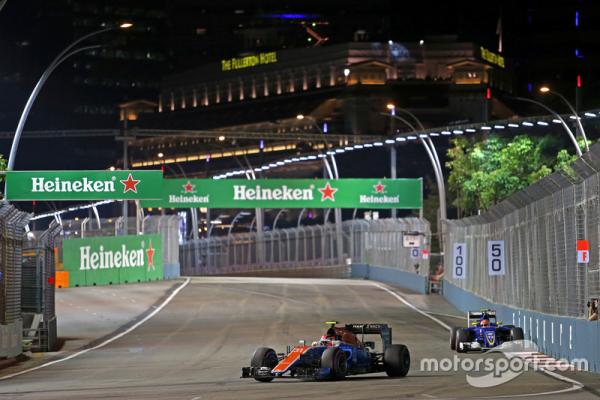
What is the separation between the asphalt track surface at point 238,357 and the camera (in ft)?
61.9

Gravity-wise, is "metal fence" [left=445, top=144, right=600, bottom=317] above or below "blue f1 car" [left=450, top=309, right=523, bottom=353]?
above

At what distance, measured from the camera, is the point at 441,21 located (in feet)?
600

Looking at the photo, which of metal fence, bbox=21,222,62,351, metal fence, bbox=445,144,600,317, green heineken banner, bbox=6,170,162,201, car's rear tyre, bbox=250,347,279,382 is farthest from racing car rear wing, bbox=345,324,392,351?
green heineken banner, bbox=6,170,162,201

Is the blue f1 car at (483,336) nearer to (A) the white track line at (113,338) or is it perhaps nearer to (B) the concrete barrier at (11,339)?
(A) the white track line at (113,338)

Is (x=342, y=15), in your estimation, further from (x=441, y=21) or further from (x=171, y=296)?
(x=171, y=296)

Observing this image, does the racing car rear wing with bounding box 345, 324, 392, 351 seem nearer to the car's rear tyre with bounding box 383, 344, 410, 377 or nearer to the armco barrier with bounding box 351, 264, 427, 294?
the car's rear tyre with bounding box 383, 344, 410, 377

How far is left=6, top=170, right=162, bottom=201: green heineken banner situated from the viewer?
44781 millimetres

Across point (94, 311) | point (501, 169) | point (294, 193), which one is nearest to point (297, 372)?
point (94, 311)

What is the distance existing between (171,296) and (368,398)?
39138 mm

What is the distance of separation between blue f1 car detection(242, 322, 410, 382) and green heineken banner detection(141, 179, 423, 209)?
38.4 meters

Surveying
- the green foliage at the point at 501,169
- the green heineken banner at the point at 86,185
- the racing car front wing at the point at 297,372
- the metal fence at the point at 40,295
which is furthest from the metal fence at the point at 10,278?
the green foliage at the point at 501,169

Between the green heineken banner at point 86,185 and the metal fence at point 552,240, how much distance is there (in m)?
13.4

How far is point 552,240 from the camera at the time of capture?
1032 inches

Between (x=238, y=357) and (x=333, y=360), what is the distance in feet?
24.2
